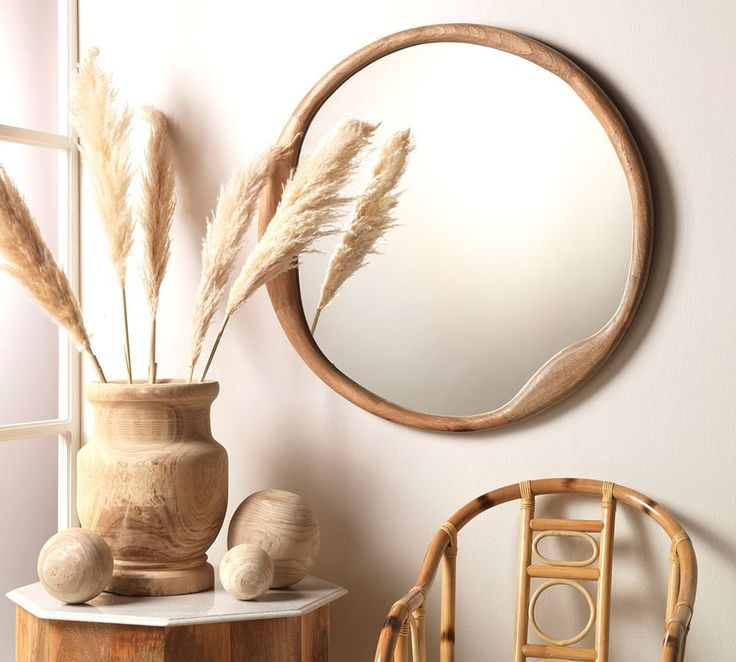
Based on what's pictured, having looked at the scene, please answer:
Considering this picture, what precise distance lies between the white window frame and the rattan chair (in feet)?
2.95

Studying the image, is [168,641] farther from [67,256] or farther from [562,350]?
[67,256]

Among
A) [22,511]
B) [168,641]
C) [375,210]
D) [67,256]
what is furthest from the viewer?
[67,256]

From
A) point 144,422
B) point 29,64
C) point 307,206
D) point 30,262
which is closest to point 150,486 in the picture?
point 144,422

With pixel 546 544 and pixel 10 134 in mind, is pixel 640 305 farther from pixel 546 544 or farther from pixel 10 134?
pixel 10 134

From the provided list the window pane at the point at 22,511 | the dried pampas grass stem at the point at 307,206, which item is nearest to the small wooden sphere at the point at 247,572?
the dried pampas grass stem at the point at 307,206

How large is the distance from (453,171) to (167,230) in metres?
0.59

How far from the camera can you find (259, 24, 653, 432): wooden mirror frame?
1651mm

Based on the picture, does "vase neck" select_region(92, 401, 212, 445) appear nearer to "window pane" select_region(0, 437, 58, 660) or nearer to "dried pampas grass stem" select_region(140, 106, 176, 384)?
"dried pampas grass stem" select_region(140, 106, 176, 384)

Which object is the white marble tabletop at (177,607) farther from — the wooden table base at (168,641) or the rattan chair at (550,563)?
the rattan chair at (550,563)

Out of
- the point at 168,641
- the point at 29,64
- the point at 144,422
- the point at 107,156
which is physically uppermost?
the point at 29,64

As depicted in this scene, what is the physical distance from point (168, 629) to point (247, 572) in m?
0.16

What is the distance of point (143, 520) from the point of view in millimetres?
1640

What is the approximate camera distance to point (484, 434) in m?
1.80

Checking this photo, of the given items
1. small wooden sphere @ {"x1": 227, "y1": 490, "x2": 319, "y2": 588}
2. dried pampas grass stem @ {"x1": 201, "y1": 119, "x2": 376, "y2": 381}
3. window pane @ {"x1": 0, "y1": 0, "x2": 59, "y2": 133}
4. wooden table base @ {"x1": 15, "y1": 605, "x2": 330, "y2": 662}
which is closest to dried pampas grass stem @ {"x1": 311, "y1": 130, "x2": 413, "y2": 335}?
dried pampas grass stem @ {"x1": 201, "y1": 119, "x2": 376, "y2": 381}
